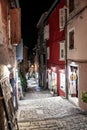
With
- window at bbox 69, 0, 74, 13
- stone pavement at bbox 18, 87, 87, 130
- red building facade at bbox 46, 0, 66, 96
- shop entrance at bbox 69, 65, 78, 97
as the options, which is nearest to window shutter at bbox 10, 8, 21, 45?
stone pavement at bbox 18, 87, 87, 130

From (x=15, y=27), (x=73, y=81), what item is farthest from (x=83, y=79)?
(x=15, y=27)

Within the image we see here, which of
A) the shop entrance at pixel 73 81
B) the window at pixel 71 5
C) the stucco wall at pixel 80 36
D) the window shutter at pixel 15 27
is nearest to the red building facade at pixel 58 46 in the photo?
the window at pixel 71 5

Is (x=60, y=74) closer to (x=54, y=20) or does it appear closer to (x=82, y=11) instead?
(x=54, y=20)

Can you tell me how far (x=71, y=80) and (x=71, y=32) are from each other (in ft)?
12.5

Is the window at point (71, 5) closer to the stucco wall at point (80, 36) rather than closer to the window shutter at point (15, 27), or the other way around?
the stucco wall at point (80, 36)

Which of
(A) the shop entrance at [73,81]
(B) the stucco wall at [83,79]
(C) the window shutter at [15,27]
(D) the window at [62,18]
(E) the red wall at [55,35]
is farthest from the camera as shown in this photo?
(E) the red wall at [55,35]

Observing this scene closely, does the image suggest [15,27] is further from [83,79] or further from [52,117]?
[52,117]

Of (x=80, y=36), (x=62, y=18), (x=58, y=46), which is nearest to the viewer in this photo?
(x=80, y=36)

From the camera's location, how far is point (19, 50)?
77.9 ft

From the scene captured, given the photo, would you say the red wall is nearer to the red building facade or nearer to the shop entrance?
the red building facade

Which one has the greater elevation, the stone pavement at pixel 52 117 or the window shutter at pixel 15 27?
the window shutter at pixel 15 27

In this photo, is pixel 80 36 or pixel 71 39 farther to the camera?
pixel 71 39

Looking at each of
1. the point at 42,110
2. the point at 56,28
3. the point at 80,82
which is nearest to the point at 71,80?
the point at 80,82

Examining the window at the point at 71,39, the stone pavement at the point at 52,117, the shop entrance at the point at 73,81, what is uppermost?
the window at the point at 71,39
